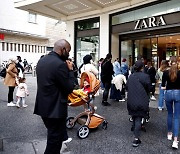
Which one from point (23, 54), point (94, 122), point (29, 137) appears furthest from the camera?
point (23, 54)

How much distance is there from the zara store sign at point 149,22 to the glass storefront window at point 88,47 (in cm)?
408

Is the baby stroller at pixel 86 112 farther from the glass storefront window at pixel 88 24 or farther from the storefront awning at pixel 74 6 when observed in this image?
the glass storefront window at pixel 88 24

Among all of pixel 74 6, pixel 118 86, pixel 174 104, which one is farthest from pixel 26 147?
pixel 74 6

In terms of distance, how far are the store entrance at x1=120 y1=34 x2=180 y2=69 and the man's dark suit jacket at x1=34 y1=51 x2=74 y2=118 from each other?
38.4 feet

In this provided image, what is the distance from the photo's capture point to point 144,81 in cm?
502

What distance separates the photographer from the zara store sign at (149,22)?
12.5 metres

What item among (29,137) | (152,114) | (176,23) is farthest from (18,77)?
(176,23)

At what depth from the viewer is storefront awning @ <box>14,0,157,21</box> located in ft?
48.0

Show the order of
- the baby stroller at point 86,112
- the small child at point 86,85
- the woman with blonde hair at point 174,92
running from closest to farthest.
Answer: the woman with blonde hair at point 174,92, the baby stroller at point 86,112, the small child at point 86,85

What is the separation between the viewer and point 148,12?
1338cm

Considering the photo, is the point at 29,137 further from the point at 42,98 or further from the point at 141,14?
the point at 141,14

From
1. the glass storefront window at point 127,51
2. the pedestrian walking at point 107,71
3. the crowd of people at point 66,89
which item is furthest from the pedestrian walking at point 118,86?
the glass storefront window at point 127,51

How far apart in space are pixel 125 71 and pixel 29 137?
7.46 meters

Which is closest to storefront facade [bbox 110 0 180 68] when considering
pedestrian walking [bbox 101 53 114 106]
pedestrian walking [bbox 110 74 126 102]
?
pedestrian walking [bbox 110 74 126 102]
